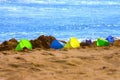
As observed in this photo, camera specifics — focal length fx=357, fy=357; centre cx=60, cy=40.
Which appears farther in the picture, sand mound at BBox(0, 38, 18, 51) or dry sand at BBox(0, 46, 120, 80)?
sand mound at BBox(0, 38, 18, 51)

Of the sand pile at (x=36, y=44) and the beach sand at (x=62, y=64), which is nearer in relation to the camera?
the beach sand at (x=62, y=64)

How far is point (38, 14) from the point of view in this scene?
1441 centimetres

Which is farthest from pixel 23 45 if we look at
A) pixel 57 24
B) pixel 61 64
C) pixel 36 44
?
pixel 57 24

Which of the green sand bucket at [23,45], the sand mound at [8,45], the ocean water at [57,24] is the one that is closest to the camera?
the green sand bucket at [23,45]

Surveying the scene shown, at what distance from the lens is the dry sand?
4598 millimetres

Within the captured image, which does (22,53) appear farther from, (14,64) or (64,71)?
(64,71)

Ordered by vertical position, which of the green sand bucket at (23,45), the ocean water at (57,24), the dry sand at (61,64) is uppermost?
the ocean water at (57,24)

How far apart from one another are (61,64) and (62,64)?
0.05 ft

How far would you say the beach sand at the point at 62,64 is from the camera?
4.61m

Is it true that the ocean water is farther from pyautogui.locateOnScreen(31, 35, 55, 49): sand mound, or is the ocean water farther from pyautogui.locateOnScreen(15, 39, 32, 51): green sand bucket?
pyautogui.locateOnScreen(15, 39, 32, 51): green sand bucket

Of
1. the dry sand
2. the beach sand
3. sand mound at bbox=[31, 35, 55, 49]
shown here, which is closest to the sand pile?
sand mound at bbox=[31, 35, 55, 49]

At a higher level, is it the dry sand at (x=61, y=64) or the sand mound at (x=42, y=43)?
the sand mound at (x=42, y=43)

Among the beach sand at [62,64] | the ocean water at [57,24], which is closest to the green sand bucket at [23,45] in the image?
the beach sand at [62,64]

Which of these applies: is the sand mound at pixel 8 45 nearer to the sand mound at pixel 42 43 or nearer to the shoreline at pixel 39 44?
the shoreline at pixel 39 44
